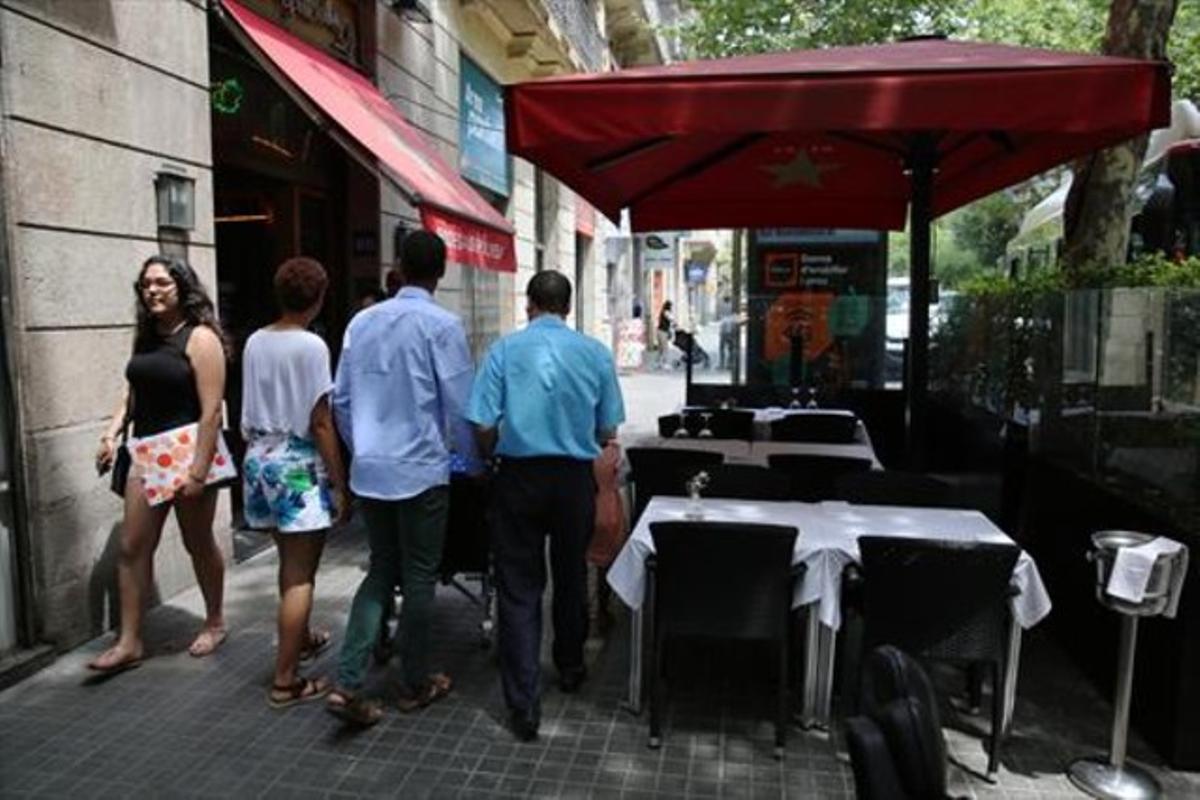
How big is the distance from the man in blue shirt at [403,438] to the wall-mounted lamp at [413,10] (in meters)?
5.87

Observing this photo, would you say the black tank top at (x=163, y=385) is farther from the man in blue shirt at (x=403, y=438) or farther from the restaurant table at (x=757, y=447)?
the restaurant table at (x=757, y=447)

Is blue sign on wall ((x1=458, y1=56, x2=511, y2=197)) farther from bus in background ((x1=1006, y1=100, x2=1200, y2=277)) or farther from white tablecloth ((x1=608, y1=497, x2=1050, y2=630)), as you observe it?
white tablecloth ((x1=608, y1=497, x2=1050, y2=630))

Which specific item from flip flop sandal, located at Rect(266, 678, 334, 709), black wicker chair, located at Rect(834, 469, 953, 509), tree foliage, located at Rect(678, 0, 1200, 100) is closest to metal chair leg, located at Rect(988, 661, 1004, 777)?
black wicker chair, located at Rect(834, 469, 953, 509)

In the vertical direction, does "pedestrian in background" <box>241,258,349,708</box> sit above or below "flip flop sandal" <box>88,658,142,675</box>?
above

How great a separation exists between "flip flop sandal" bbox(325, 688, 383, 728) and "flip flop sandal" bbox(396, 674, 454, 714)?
0.20 metres

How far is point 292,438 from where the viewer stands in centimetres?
409

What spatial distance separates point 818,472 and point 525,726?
2.42 m

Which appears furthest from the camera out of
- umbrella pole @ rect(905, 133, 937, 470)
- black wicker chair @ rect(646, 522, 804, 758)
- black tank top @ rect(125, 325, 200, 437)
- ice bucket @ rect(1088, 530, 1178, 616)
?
umbrella pole @ rect(905, 133, 937, 470)

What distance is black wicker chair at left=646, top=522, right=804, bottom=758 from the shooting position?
3771 mm

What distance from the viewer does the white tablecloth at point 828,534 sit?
382 centimetres

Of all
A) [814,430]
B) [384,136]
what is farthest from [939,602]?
[384,136]

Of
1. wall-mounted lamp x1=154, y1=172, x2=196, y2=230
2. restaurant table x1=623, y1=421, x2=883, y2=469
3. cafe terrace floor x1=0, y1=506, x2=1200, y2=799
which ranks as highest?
wall-mounted lamp x1=154, y1=172, x2=196, y2=230

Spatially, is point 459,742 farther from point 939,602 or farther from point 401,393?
point 939,602

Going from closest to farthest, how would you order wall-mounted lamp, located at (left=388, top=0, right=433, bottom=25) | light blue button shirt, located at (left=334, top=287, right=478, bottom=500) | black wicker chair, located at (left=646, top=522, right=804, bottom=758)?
1. black wicker chair, located at (left=646, top=522, right=804, bottom=758)
2. light blue button shirt, located at (left=334, top=287, right=478, bottom=500)
3. wall-mounted lamp, located at (left=388, top=0, right=433, bottom=25)
